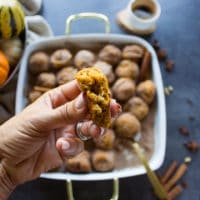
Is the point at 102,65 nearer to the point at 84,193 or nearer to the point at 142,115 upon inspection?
the point at 142,115

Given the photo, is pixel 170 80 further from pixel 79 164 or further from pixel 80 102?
pixel 80 102

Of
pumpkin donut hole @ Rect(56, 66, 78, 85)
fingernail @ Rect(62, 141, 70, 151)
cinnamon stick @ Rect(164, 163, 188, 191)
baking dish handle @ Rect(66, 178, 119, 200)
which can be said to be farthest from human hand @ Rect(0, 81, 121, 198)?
cinnamon stick @ Rect(164, 163, 188, 191)

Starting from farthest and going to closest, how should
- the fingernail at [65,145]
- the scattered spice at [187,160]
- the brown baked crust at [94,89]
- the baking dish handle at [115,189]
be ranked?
the scattered spice at [187,160] → the baking dish handle at [115,189] → the fingernail at [65,145] → the brown baked crust at [94,89]

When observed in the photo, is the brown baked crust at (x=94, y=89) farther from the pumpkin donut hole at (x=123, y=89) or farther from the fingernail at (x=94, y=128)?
the pumpkin donut hole at (x=123, y=89)

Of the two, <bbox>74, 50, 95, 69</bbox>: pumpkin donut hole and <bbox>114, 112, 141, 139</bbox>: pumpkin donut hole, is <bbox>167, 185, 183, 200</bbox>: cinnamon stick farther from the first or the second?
<bbox>74, 50, 95, 69</bbox>: pumpkin donut hole

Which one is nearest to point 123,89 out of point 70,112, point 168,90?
point 168,90

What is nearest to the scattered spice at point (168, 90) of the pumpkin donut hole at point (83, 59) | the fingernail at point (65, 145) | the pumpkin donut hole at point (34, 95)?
the pumpkin donut hole at point (83, 59)
